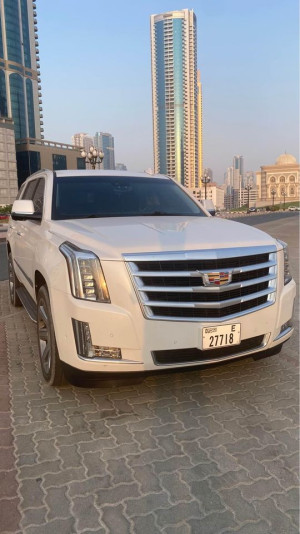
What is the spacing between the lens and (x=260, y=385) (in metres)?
3.58

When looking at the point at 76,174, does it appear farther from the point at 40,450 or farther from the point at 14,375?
the point at 40,450

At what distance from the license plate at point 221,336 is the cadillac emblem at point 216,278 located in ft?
0.99

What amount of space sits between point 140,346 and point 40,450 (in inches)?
35.7

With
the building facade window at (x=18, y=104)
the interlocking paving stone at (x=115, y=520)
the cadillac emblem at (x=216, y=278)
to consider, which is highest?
the building facade window at (x=18, y=104)

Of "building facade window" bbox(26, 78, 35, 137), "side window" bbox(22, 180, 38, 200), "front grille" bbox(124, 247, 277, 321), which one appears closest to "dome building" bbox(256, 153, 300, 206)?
"building facade window" bbox(26, 78, 35, 137)

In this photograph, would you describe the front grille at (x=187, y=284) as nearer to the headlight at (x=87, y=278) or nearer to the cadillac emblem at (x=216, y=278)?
the cadillac emblem at (x=216, y=278)

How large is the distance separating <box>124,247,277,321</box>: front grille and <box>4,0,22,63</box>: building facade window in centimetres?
12865

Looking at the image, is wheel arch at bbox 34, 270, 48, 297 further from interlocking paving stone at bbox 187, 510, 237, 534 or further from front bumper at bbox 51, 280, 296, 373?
interlocking paving stone at bbox 187, 510, 237, 534

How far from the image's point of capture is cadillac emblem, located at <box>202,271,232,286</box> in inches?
112

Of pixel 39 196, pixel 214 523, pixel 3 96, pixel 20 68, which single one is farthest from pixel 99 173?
pixel 20 68

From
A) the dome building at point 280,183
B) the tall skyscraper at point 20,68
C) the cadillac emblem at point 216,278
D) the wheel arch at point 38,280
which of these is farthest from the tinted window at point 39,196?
the dome building at point 280,183

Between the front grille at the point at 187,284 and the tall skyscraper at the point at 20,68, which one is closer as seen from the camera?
the front grille at the point at 187,284

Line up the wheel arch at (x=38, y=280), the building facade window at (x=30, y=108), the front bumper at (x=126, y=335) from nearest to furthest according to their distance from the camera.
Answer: the front bumper at (x=126, y=335)
the wheel arch at (x=38, y=280)
the building facade window at (x=30, y=108)

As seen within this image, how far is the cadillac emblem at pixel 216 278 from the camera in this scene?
9.34 feet
